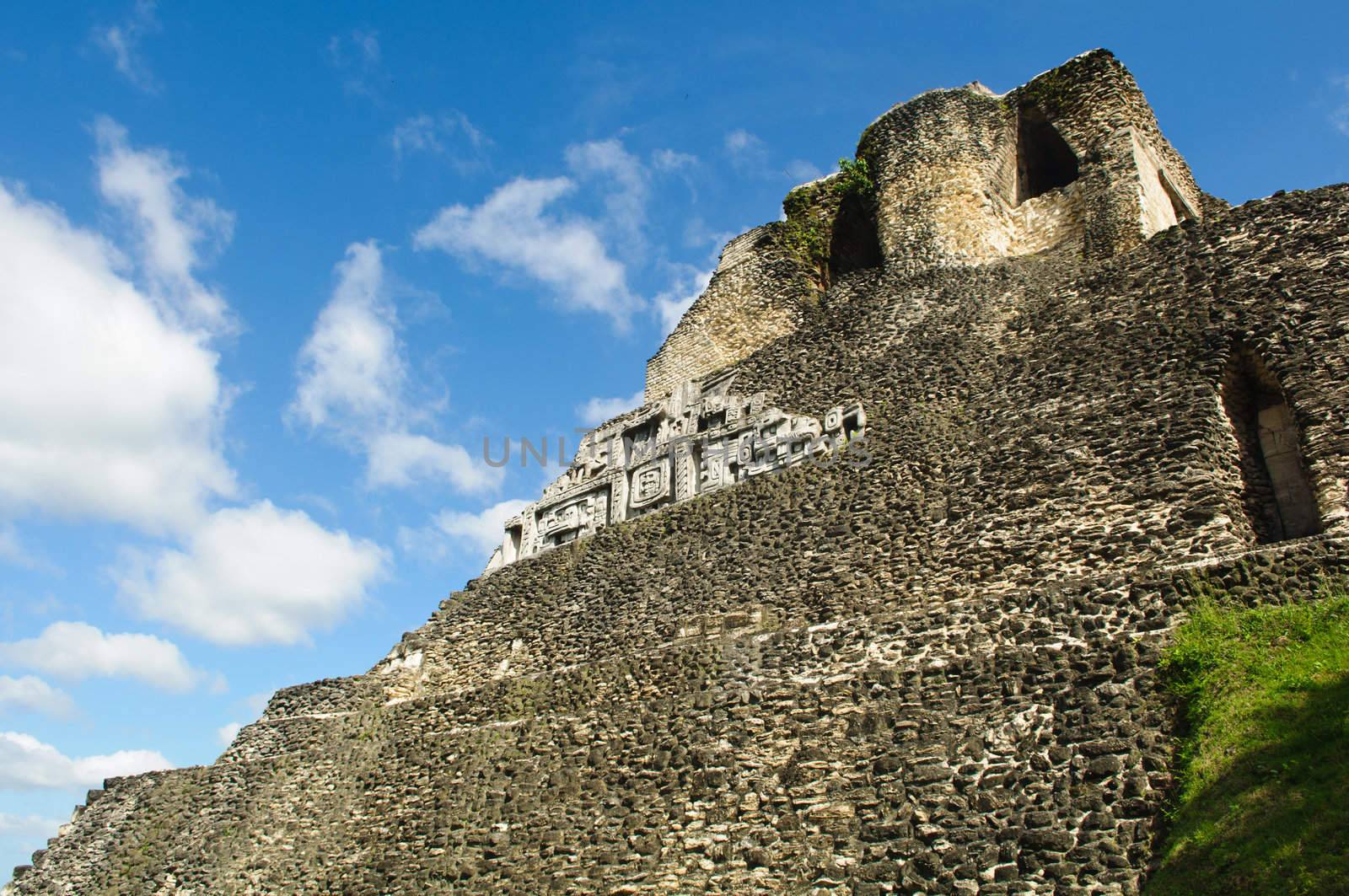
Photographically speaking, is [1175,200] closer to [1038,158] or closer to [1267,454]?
[1038,158]

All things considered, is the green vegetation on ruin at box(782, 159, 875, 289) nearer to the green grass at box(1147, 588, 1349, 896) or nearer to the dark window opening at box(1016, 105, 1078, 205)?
the dark window opening at box(1016, 105, 1078, 205)

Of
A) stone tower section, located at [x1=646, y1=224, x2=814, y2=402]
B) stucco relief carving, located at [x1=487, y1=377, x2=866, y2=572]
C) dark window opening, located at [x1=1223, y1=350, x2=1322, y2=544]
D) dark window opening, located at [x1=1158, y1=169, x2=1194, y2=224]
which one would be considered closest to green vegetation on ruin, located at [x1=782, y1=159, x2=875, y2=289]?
stone tower section, located at [x1=646, y1=224, x2=814, y2=402]

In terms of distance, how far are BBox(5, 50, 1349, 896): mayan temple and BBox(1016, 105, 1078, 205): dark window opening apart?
2.4 inches

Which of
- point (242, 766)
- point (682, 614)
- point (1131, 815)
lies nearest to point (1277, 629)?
point (1131, 815)

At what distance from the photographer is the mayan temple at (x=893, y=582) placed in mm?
8188

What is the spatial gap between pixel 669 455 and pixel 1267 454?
25.7ft

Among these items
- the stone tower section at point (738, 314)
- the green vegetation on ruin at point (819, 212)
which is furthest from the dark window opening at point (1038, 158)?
the stone tower section at point (738, 314)

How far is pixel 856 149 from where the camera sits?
1931 centimetres

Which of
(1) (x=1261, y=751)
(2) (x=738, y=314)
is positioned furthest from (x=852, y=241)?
(1) (x=1261, y=751)

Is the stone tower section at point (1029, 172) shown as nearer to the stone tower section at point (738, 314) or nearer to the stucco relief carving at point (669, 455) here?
the stone tower section at point (738, 314)

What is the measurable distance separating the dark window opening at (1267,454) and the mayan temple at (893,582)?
3cm

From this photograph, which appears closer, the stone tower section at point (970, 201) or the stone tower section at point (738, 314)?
the stone tower section at point (970, 201)

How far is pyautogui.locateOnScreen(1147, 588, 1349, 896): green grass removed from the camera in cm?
576

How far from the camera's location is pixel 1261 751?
6.57 m
